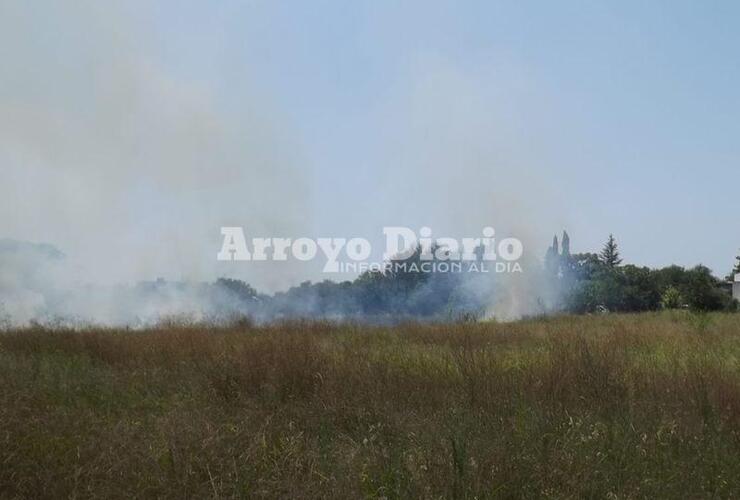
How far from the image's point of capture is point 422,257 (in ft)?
81.6

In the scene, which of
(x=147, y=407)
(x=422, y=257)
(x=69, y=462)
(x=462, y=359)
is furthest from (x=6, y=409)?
(x=422, y=257)

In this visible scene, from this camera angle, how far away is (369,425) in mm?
3982

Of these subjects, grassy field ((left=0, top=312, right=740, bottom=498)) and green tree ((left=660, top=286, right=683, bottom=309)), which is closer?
grassy field ((left=0, top=312, right=740, bottom=498))

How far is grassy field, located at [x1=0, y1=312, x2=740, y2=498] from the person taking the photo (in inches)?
115

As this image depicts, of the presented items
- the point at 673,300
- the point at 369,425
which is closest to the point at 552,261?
the point at 673,300

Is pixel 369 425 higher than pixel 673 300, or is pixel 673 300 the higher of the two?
pixel 673 300

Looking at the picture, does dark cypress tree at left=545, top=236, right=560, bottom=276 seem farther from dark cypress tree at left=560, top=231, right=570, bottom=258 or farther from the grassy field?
the grassy field

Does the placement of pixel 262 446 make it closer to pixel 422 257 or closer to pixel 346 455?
pixel 346 455

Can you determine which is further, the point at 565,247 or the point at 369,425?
the point at 565,247

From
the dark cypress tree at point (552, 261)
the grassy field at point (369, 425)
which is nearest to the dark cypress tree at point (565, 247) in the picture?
the dark cypress tree at point (552, 261)

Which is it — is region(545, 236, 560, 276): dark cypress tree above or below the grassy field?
above

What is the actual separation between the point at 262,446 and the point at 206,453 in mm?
340

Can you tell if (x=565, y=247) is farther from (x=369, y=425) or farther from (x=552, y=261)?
(x=369, y=425)

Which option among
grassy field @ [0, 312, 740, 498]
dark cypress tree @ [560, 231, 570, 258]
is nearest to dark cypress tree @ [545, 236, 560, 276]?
dark cypress tree @ [560, 231, 570, 258]
